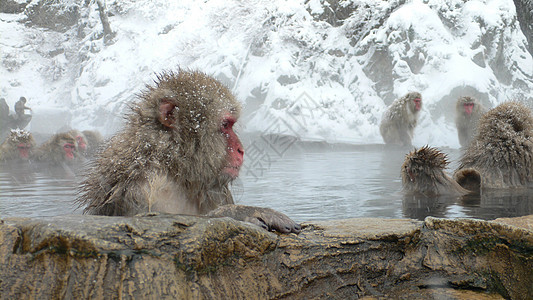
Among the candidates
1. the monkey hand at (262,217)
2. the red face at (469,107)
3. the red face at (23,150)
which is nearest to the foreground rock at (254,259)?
the monkey hand at (262,217)

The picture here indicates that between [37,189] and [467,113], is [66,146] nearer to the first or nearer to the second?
[37,189]

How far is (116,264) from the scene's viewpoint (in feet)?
4.00

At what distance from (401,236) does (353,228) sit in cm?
18

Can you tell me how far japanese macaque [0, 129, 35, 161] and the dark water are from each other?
2.01 ft

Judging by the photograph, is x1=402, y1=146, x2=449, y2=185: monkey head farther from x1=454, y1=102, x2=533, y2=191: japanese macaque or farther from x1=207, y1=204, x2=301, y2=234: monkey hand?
x1=207, y1=204, x2=301, y2=234: monkey hand

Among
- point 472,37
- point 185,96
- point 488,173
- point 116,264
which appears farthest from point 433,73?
point 116,264

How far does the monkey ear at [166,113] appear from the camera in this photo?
7.02 feet

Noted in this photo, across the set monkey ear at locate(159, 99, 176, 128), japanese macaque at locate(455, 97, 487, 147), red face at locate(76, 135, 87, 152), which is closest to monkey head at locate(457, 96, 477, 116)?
japanese macaque at locate(455, 97, 487, 147)

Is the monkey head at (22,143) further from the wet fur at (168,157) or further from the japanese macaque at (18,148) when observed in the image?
the wet fur at (168,157)

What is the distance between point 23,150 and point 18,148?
0.28ft

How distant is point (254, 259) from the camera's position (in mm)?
1431

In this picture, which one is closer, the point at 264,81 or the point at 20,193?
the point at 20,193

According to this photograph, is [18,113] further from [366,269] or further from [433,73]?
[366,269]

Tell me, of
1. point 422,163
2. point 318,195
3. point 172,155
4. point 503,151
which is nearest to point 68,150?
point 318,195
